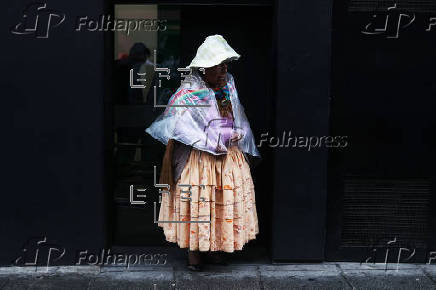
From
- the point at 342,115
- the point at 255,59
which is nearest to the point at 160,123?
the point at 255,59

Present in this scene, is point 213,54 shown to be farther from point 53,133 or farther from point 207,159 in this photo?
Result: point 53,133

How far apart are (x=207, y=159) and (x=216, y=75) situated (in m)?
0.71

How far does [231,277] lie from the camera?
4.98 meters

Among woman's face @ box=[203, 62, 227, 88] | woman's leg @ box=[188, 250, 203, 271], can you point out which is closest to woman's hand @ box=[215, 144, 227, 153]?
woman's face @ box=[203, 62, 227, 88]

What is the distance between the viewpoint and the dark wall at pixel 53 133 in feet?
16.3

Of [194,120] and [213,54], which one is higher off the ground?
[213,54]

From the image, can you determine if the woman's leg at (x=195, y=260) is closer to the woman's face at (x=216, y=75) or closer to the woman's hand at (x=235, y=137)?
the woman's hand at (x=235, y=137)

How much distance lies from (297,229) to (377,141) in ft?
3.53

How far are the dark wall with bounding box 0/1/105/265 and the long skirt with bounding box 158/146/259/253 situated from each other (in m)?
0.74

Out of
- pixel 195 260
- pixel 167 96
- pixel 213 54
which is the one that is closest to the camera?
pixel 213 54

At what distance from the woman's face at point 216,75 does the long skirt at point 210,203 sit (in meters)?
0.56
